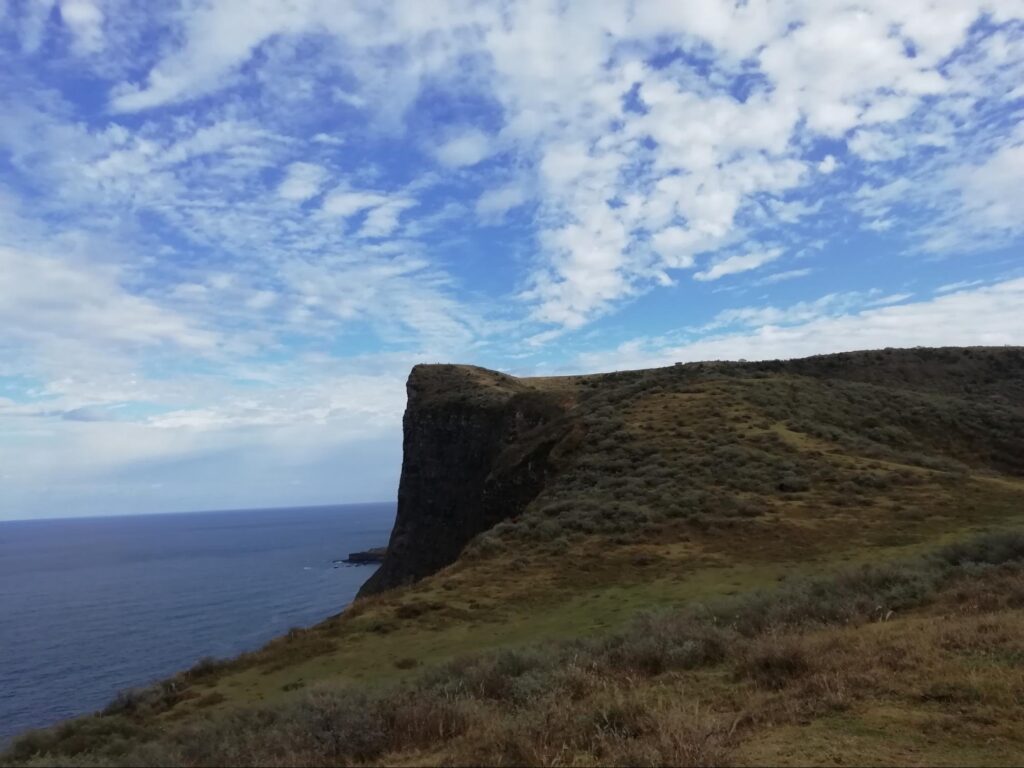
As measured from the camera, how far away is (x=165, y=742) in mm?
9250

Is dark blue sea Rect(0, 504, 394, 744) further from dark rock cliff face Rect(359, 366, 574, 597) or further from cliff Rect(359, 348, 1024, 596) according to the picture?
cliff Rect(359, 348, 1024, 596)

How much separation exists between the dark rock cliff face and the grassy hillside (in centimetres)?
399

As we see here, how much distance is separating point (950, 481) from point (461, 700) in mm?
24880

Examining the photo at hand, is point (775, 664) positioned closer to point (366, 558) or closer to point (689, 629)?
point (689, 629)

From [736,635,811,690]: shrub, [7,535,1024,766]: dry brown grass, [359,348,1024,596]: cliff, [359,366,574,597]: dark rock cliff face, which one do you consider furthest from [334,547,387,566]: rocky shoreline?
[736,635,811,690]: shrub

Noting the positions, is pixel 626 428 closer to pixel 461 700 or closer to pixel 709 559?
pixel 709 559

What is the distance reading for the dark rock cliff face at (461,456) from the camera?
37.3 metres

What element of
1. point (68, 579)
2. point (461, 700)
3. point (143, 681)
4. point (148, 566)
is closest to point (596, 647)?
point (461, 700)

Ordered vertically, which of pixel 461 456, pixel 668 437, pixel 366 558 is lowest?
pixel 366 558

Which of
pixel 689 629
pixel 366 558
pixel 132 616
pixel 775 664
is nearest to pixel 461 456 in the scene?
pixel 132 616

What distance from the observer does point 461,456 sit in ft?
167

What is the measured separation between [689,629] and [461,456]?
1584 inches

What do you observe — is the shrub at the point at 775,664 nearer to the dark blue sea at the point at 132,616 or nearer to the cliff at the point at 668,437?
the cliff at the point at 668,437

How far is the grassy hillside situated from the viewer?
688 cm
